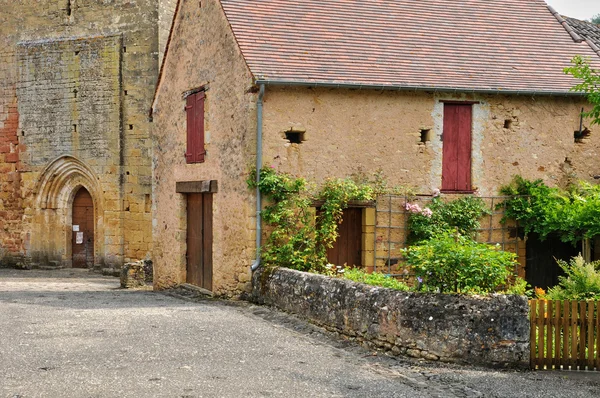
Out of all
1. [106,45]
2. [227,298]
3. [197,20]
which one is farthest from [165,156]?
[106,45]

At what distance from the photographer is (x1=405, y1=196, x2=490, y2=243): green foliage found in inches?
518

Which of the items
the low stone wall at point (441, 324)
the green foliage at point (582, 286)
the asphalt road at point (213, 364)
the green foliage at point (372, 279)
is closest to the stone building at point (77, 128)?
the asphalt road at point (213, 364)

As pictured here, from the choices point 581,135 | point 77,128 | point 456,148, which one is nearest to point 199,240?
point 456,148

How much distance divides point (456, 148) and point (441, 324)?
19.9 feet

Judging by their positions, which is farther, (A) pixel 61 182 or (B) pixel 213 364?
(A) pixel 61 182

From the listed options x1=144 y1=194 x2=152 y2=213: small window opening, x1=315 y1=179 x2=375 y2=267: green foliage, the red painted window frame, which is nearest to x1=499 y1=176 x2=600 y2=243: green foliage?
the red painted window frame

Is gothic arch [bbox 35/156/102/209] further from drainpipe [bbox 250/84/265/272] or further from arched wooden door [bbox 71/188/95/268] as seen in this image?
drainpipe [bbox 250/84/265/272]

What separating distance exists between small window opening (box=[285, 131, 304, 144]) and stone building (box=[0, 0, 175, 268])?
8.39 m

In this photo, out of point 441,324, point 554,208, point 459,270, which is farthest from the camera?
point 554,208

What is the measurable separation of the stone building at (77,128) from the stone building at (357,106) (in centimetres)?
526

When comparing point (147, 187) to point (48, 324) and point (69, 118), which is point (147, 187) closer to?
point (69, 118)

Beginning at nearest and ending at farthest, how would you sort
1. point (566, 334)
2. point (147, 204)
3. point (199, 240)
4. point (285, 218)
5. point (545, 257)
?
point (566, 334)
point (285, 218)
point (545, 257)
point (199, 240)
point (147, 204)

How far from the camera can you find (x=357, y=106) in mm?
12992

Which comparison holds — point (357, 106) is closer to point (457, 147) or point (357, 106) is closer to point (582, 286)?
point (457, 147)
